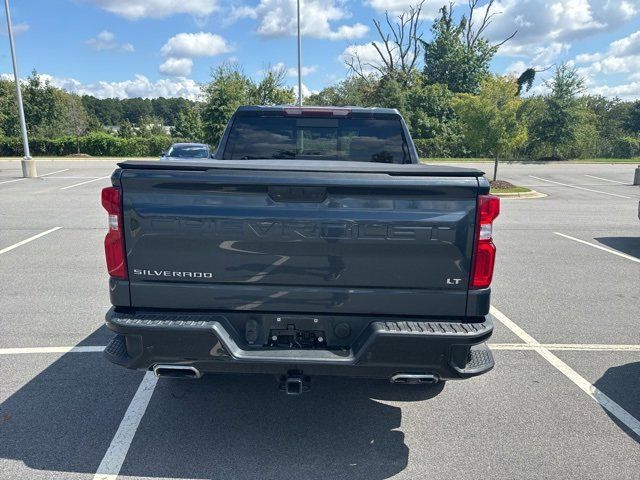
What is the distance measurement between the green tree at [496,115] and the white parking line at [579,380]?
1378 cm

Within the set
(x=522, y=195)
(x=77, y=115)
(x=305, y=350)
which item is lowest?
(x=522, y=195)

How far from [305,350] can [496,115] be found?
1680 cm

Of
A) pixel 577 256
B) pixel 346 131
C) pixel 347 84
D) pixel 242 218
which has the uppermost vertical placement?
pixel 347 84

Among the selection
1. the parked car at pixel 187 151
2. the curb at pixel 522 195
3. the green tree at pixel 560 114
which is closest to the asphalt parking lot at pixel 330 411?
the curb at pixel 522 195

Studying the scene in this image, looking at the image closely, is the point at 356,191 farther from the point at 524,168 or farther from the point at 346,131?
the point at 524,168

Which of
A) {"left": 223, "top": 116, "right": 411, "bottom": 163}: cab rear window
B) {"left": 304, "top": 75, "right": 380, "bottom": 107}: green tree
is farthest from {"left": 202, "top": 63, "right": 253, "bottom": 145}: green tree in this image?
{"left": 223, "top": 116, "right": 411, "bottom": 163}: cab rear window

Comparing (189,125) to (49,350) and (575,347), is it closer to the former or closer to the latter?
(49,350)

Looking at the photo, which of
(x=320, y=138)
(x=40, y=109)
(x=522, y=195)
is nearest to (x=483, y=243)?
(x=320, y=138)

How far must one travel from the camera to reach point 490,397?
373cm

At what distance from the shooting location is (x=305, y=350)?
2734 mm

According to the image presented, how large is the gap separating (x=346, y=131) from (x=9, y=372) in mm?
3425

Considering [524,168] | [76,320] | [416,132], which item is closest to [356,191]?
[76,320]

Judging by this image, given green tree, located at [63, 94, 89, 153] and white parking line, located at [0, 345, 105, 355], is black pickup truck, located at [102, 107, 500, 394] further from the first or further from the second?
green tree, located at [63, 94, 89, 153]

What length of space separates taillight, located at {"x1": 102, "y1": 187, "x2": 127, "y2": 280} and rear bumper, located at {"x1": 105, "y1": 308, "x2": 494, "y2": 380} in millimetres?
267
